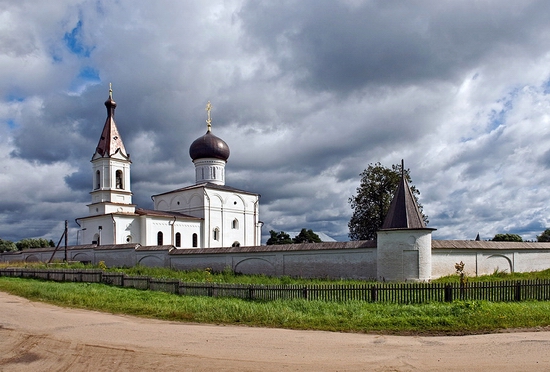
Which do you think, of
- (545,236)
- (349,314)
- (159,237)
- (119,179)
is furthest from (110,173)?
(545,236)

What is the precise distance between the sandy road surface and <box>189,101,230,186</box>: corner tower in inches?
1142

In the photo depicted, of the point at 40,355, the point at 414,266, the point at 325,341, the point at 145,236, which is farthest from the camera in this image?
the point at 145,236

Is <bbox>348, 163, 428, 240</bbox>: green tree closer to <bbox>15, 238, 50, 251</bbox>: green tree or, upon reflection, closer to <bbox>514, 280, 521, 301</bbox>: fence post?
<bbox>514, 280, 521, 301</bbox>: fence post

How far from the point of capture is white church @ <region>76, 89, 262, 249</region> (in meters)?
33.8

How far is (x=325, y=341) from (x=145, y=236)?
86.8ft

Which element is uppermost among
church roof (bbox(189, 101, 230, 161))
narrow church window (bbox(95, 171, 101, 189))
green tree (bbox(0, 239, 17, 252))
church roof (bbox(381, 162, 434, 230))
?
church roof (bbox(189, 101, 230, 161))

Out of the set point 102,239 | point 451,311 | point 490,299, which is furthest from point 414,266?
point 102,239

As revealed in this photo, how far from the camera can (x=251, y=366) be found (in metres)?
7.32

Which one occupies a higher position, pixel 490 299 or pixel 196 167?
pixel 196 167

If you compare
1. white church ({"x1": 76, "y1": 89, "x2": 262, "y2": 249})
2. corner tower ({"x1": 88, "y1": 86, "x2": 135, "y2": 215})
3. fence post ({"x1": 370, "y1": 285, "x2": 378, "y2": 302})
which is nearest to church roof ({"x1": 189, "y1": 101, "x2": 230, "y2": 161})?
white church ({"x1": 76, "y1": 89, "x2": 262, "y2": 249})

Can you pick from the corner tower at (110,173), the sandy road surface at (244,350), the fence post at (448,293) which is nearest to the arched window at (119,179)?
the corner tower at (110,173)

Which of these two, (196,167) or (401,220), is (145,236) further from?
(401,220)

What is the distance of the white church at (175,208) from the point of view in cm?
3384

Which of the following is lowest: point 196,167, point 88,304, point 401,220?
point 88,304
